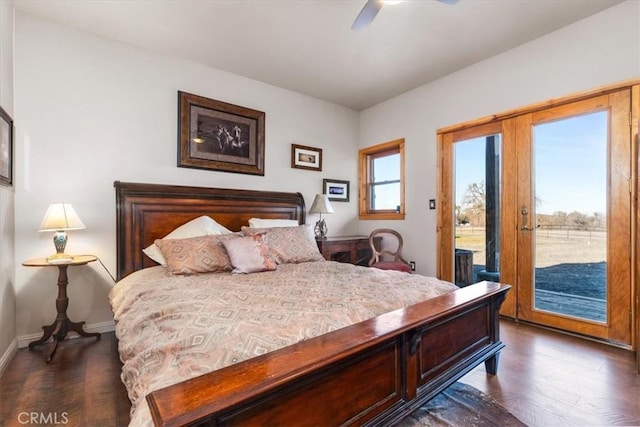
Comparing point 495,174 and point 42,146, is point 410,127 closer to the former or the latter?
point 495,174

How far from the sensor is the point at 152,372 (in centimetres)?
100

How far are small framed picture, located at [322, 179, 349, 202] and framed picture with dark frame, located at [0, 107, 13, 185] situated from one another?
328 centimetres

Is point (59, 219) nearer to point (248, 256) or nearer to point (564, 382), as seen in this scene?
point (248, 256)

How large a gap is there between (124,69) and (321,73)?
2091 mm

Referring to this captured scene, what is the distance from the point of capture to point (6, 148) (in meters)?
2.27

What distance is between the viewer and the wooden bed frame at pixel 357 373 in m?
0.80

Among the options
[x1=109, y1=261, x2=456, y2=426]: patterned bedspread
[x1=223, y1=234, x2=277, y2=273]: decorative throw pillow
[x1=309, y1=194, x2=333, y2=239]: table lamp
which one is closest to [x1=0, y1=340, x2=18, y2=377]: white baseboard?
[x1=109, y1=261, x2=456, y2=426]: patterned bedspread

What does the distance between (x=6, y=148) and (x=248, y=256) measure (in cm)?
202

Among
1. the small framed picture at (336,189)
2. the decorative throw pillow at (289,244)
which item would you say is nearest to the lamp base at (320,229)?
the small framed picture at (336,189)

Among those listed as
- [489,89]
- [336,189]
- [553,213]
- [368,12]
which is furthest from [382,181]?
[368,12]

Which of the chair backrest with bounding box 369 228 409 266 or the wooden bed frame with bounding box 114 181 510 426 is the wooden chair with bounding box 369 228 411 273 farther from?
the wooden bed frame with bounding box 114 181 510 426

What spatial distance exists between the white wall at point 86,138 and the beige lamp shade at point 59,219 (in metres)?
0.35

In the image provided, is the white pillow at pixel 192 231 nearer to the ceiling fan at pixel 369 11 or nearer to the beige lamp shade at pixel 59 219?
the beige lamp shade at pixel 59 219

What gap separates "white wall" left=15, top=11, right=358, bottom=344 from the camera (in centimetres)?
253
